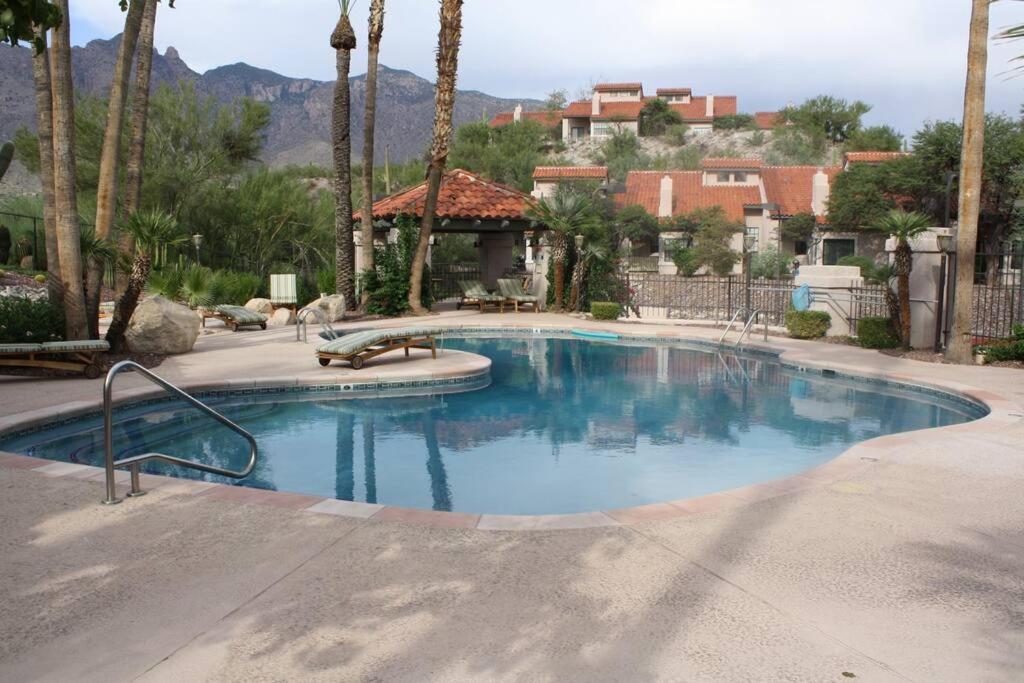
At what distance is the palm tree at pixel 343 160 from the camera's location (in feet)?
65.9

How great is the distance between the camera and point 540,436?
30.0 ft

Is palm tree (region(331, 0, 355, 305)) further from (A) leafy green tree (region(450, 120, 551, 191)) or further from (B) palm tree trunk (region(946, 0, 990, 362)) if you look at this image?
(A) leafy green tree (region(450, 120, 551, 191))

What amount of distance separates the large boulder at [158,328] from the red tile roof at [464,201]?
8.92 meters

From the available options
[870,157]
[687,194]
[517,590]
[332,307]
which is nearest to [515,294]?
[332,307]

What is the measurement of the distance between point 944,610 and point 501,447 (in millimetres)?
5292

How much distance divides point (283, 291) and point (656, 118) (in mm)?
69516

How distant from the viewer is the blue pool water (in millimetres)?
7172

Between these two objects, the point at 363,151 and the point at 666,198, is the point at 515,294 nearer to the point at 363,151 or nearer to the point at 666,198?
the point at 363,151

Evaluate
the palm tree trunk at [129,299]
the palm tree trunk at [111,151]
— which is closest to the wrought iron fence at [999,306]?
the palm tree trunk at [129,299]

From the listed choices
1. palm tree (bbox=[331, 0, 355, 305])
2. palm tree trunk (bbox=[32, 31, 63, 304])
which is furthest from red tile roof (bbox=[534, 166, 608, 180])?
palm tree trunk (bbox=[32, 31, 63, 304])

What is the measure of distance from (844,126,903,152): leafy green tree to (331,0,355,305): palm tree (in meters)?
46.7

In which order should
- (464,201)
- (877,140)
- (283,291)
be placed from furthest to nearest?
(877,140) < (464,201) < (283,291)

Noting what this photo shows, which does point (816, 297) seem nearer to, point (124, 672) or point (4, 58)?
point (124, 672)

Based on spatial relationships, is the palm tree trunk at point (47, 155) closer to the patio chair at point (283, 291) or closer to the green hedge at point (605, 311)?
the patio chair at point (283, 291)
